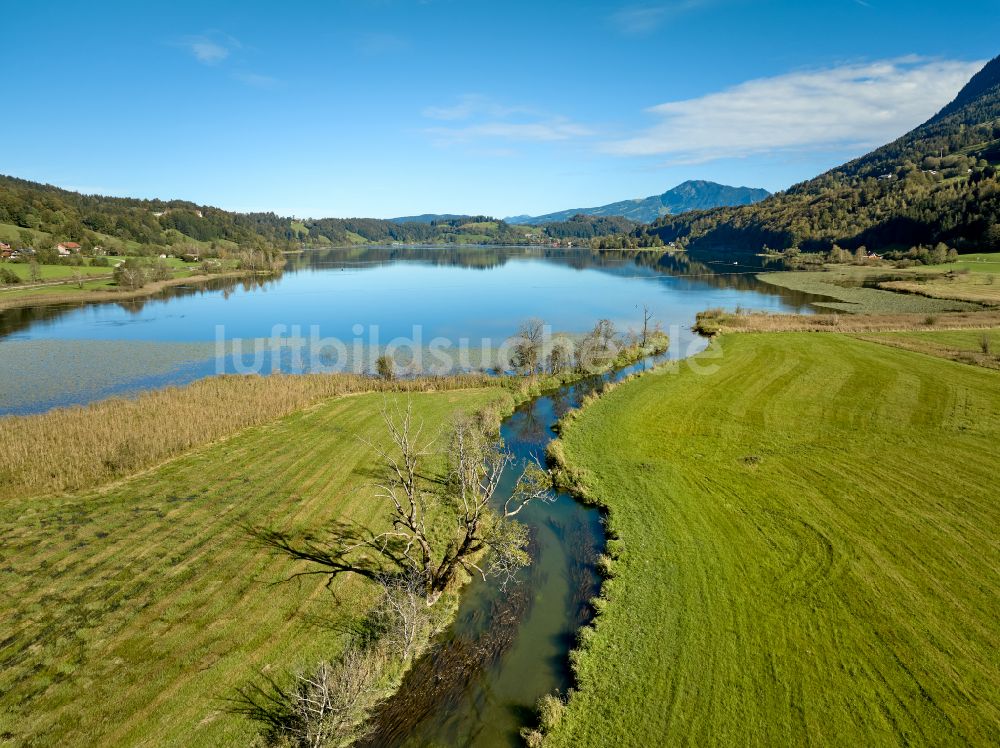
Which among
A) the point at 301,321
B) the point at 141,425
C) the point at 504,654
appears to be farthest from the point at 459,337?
the point at 504,654

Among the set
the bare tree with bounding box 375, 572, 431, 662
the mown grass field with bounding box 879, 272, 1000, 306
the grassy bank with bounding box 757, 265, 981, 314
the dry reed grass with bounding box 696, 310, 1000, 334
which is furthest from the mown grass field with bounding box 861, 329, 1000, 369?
the bare tree with bounding box 375, 572, 431, 662

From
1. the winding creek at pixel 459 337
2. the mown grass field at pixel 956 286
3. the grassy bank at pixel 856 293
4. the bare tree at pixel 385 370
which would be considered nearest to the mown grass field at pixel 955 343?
the winding creek at pixel 459 337

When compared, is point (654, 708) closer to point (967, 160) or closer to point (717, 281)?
point (717, 281)

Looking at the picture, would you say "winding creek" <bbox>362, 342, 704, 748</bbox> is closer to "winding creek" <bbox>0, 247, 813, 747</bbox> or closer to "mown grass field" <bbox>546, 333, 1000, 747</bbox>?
"winding creek" <bbox>0, 247, 813, 747</bbox>

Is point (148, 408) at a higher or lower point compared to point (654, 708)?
higher

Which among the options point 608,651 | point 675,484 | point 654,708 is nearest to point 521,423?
point 675,484

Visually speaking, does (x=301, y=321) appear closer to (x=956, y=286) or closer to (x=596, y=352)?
(x=596, y=352)
